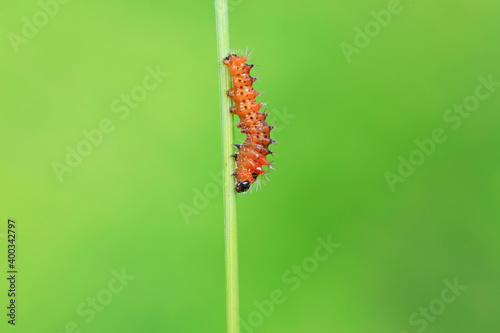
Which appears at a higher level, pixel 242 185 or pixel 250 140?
pixel 250 140

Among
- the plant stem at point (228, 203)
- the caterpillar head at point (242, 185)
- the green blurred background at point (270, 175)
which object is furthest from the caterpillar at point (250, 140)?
the plant stem at point (228, 203)

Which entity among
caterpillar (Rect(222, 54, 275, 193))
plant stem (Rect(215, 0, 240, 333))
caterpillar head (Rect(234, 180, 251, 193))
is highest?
caterpillar (Rect(222, 54, 275, 193))

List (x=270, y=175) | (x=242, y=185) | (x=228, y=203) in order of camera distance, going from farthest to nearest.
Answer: (x=270, y=175)
(x=242, y=185)
(x=228, y=203)

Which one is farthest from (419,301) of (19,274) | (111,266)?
(19,274)

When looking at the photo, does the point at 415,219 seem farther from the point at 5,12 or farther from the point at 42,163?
the point at 5,12

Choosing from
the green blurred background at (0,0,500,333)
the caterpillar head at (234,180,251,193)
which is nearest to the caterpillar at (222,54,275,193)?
the caterpillar head at (234,180,251,193)

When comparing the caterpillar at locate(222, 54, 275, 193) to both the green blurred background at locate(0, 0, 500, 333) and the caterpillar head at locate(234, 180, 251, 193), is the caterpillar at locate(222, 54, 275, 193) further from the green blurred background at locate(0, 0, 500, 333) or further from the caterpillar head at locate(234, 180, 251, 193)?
the green blurred background at locate(0, 0, 500, 333)

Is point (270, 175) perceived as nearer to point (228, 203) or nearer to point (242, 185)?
point (242, 185)

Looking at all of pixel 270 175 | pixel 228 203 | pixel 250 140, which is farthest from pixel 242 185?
pixel 228 203
